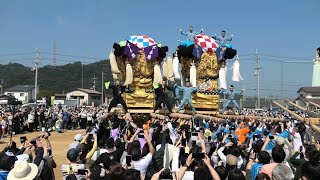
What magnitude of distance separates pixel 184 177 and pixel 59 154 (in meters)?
9.39

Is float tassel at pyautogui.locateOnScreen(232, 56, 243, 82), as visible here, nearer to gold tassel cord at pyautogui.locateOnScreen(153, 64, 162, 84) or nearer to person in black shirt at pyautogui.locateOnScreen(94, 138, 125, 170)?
gold tassel cord at pyautogui.locateOnScreen(153, 64, 162, 84)

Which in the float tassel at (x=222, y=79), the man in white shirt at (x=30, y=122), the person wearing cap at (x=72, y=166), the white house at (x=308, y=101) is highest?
the float tassel at (x=222, y=79)

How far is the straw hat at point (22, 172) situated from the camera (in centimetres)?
403

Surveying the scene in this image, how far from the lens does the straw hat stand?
403 cm

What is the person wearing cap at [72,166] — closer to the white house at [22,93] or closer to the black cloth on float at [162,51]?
the black cloth on float at [162,51]

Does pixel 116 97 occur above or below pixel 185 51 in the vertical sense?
below

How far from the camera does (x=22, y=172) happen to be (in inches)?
160

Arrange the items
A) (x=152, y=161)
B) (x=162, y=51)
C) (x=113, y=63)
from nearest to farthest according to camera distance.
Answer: (x=152, y=161) → (x=113, y=63) → (x=162, y=51)

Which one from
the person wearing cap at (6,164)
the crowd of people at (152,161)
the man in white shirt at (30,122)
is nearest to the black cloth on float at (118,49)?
the man in white shirt at (30,122)

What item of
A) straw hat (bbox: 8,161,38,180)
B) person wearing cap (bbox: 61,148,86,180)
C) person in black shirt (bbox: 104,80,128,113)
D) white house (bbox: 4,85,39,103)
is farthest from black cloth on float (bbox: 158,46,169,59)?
white house (bbox: 4,85,39,103)

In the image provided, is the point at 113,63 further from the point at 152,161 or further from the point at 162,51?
the point at 152,161

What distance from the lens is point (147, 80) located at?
17.6 metres

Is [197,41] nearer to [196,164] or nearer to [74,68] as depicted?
[196,164]

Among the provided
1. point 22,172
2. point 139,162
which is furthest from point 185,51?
point 22,172
